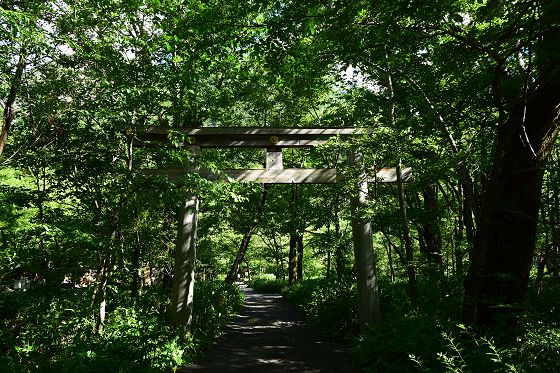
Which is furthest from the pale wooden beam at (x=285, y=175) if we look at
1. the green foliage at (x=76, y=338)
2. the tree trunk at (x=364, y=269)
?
the green foliage at (x=76, y=338)

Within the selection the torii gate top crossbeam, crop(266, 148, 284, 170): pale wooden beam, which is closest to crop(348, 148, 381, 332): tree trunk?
the torii gate top crossbeam

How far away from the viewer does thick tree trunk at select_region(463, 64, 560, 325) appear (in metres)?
3.38

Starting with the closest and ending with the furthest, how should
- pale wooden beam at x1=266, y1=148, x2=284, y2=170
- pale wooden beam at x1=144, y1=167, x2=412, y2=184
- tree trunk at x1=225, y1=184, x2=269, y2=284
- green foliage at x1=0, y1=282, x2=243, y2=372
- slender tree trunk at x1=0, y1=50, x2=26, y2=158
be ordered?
green foliage at x1=0, y1=282, x2=243, y2=372, slender tree trunk at x1=0, y1=50, x2=26, y2=158, pale wooden beam at x1=144, y1=167, x2=412, y2=184, pale wooden beam at x1=266, y1=148, x2=284, y2=170, tree trunk at x1=225, y1=184, x2=269, y2=284

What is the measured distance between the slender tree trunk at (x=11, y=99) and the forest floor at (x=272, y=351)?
4808 mm

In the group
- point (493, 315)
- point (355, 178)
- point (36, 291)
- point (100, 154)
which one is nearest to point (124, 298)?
point (36, 291)

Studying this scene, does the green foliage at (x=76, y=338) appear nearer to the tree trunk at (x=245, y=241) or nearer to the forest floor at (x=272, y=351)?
the forest floor at (x=272, y=351)

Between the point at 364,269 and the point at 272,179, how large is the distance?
2.88m

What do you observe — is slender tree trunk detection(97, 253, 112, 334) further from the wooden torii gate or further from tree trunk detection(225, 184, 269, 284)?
tree trunk detection(225, 184, 269, 284)

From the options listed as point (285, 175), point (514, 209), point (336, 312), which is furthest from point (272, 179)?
point (514, 209)

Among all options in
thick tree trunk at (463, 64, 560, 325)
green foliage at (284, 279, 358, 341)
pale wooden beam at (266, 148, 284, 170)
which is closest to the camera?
thick tree trunk at (463, 64, 560, 325)

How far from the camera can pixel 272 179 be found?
7.88 meters

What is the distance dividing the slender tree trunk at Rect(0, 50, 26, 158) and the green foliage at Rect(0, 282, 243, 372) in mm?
2592

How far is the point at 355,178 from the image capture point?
7.17 m

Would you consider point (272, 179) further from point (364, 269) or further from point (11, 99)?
point (11, 99)
